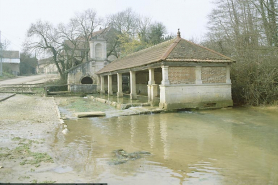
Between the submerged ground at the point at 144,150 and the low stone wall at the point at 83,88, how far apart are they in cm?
1932

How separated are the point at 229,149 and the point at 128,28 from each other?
34290mm

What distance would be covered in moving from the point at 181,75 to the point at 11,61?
53.1 meters

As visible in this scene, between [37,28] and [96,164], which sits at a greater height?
[37,28]

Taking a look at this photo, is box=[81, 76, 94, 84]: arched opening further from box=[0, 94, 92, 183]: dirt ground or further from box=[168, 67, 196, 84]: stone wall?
box=[0, 94, 92, 183]: dirt ground

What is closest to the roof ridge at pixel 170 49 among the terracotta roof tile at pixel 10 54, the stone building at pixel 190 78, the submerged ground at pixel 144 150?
the stone building at pixel 190 78

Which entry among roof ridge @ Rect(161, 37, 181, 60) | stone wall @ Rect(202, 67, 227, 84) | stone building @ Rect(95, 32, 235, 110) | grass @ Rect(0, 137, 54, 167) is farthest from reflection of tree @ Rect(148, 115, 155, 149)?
stone wall @ Rect(202, 67, 227, 84)

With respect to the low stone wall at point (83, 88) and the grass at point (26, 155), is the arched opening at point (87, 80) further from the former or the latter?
the grass at point (26, 155)

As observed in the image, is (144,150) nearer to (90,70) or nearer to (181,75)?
(181,75)

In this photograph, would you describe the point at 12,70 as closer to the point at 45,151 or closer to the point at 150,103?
the point at 150,103

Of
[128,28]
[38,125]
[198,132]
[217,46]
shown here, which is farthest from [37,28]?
[198,132]

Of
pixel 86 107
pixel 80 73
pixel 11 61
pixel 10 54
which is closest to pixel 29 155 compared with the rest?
pixel 86 107

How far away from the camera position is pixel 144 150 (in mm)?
5848

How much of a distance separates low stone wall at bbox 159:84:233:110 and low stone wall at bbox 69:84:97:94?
693 inches

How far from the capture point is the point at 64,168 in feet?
14.7
